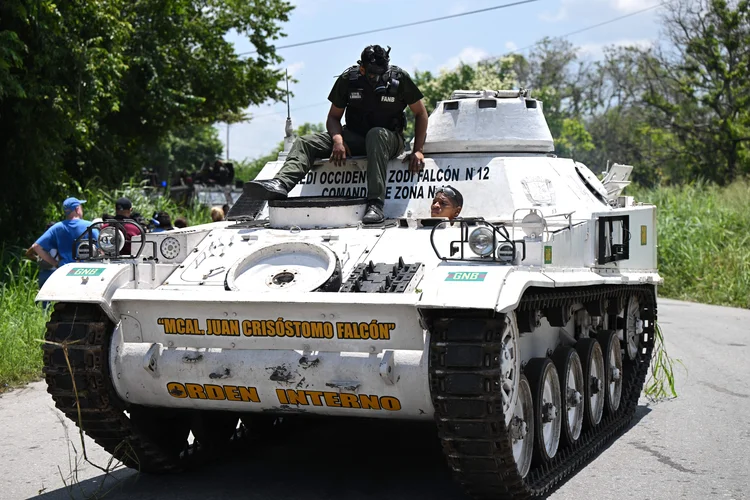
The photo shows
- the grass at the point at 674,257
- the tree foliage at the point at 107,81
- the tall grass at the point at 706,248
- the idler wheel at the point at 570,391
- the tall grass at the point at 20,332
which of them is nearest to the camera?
the idler wheel at the point at 570,391

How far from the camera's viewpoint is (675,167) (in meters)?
35.4


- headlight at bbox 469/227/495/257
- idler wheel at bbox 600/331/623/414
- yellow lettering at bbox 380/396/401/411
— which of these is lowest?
idler wheel at bbox 600/331/623/414

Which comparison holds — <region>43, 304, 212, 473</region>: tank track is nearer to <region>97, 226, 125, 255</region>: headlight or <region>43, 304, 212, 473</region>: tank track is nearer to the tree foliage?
<region>97, 226, 125, 255</region>: headlight

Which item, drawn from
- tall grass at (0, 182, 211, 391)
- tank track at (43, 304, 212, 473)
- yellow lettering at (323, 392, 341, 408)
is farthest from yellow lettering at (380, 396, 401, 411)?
tall grass at (0, 182, 211, 391)

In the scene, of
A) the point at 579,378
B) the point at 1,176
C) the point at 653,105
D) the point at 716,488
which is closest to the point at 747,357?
the point at 579,378

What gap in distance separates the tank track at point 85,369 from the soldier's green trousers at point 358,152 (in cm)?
198

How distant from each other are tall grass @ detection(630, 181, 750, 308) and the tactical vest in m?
12.1

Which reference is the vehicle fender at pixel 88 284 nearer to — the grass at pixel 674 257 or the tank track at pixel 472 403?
the tank track at pixel 472 403

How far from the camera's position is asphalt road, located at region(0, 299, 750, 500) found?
6816mm

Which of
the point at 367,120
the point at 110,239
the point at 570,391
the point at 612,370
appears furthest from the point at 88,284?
the point at 612,370

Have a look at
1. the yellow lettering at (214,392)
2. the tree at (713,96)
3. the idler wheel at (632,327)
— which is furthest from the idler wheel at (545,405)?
the tree at (713,96)

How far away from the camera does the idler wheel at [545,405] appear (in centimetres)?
690

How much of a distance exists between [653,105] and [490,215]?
27.7m

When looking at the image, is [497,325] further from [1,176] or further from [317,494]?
[1,176]
